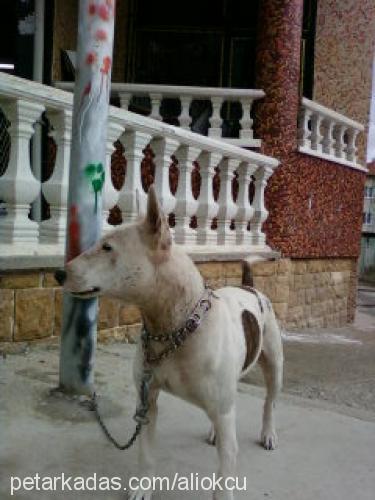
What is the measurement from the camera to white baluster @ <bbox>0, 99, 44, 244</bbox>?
400cm

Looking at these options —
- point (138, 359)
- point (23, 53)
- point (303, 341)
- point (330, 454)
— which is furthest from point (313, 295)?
point (138, 359)

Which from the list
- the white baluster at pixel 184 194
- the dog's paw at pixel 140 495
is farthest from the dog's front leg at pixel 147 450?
the white baluster at pixel 184 194

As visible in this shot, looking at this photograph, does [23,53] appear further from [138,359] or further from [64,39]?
[138,359]

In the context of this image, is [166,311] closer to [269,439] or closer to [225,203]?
[269,439]

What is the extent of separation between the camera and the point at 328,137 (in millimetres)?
8641

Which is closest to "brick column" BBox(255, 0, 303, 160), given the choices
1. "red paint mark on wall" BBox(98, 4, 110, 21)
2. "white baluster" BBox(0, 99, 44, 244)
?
"white baluster" BBox(0, 99, 44, 244)

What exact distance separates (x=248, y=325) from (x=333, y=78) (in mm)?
7511

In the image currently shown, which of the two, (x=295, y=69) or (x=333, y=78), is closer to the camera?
(x=295, y=69)

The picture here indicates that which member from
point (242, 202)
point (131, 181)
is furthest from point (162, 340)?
point (242, 202)

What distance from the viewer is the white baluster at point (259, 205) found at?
7094mm

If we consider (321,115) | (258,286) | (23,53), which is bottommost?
(258,286)

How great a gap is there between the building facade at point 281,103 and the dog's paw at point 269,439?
2.87 m

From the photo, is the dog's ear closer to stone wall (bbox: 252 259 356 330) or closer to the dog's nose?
the dog's nose

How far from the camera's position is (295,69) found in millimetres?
7441
